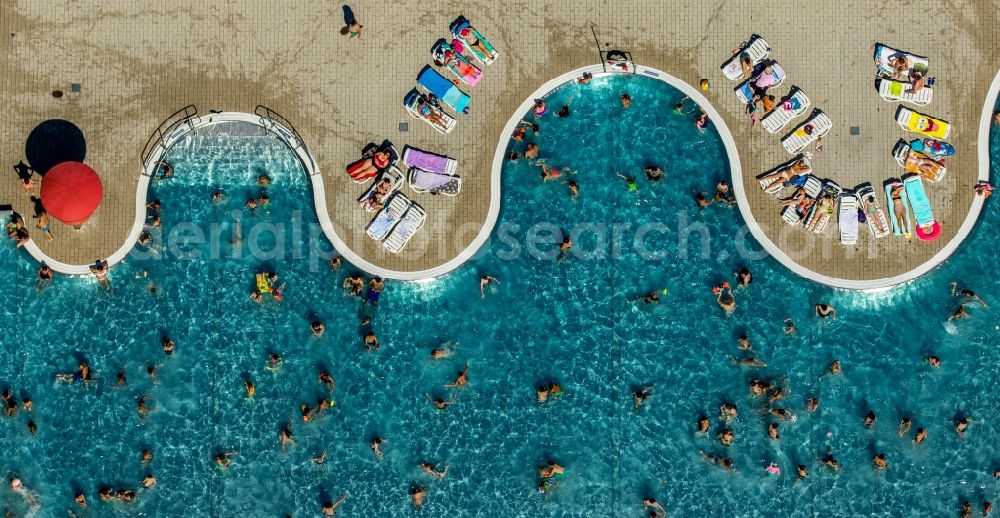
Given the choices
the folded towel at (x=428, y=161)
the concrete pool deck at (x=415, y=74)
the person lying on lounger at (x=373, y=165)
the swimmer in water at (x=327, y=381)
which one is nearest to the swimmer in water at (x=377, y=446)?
the swimmer in water at (x=327, y=381)

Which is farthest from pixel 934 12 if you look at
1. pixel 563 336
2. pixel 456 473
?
pixel 456 473

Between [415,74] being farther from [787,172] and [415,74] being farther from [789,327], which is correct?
[789,327]

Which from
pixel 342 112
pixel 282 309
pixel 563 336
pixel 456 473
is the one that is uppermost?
pixel 342 112

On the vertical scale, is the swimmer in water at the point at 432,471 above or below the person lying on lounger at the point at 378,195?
below

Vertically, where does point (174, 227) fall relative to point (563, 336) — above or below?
above

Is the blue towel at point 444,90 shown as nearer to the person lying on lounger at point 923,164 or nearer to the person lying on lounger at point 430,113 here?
the person lying on lounger at point 430,113

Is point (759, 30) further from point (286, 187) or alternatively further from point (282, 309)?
point (282, 309)
